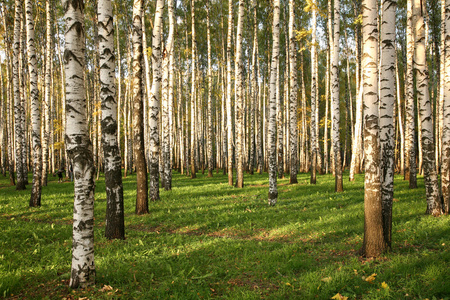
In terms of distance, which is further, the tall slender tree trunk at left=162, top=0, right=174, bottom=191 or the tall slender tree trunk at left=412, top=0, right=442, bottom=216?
the tall slender tree trunk at left=162, top=0, right=174, bottom=191

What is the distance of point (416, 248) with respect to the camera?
16.2 feet

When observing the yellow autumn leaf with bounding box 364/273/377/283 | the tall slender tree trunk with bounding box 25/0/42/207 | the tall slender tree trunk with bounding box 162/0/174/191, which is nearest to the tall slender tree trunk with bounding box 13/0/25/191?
the tall slender tree trunk with bounding box 25/0/42/207

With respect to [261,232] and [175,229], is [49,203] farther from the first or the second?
[261,232]

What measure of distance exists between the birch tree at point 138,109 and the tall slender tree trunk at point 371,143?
5.87 metres

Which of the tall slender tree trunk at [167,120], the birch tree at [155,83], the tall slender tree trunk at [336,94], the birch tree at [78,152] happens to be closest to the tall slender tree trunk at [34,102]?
the birch tree at [155,83]

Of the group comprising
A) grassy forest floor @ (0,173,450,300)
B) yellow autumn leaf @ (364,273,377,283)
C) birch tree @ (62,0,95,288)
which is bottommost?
grassy forest floor @ (0,173,450,300)

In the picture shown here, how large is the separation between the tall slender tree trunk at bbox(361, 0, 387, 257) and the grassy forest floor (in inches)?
12.8

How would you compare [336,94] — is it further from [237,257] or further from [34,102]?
[34,102]

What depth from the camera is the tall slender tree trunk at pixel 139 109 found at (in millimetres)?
7918

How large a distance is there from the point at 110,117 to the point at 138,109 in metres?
2.51

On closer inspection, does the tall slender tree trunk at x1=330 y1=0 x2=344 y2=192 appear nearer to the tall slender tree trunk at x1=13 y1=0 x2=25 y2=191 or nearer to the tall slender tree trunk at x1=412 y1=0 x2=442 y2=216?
the tall slender tree trunk at x1=412 y1=0 x2=442 y2=216

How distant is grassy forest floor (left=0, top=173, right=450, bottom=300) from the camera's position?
3.74m

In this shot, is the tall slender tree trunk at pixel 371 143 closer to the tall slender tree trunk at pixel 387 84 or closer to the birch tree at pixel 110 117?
the tall slender tree trunk at pixel 387 84

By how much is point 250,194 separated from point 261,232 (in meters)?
4.97
